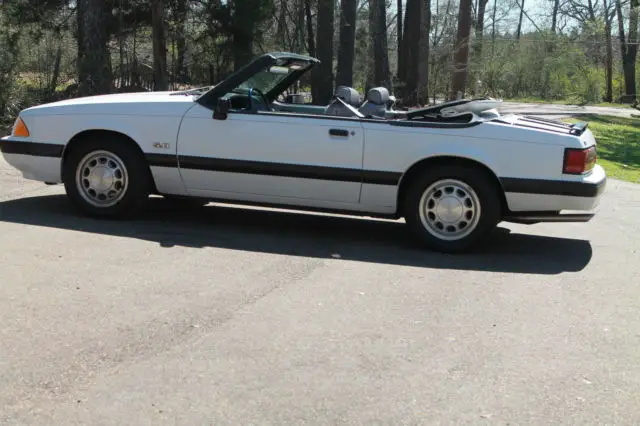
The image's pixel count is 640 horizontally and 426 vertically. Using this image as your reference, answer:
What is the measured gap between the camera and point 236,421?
3.42 m

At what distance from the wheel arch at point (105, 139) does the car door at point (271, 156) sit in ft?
1.31

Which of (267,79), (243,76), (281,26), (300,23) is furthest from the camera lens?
(300,23)

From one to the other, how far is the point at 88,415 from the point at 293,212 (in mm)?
5038

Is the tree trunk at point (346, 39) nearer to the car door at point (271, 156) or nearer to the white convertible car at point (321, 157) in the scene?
the white convertible car at point (321, 157)

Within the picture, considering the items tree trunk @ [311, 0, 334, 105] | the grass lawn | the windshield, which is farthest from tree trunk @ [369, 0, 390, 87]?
the windshield

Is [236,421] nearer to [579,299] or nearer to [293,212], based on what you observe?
[579,299]

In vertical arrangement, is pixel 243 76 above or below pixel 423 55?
below

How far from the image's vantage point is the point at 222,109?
6.84 metres

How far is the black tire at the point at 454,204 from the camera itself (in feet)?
21.4

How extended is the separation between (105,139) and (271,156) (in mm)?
1577

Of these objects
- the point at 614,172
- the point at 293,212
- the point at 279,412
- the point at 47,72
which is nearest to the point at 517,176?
the point at 293,212

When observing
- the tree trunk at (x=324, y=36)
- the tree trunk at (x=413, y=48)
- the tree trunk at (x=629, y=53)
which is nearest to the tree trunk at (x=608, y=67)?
the tree trunk at (x=629, y=53)

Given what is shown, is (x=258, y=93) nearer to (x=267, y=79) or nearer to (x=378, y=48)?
(x=267, y=79)

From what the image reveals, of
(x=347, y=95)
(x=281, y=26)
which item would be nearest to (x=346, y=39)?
(x=281, y=26)
